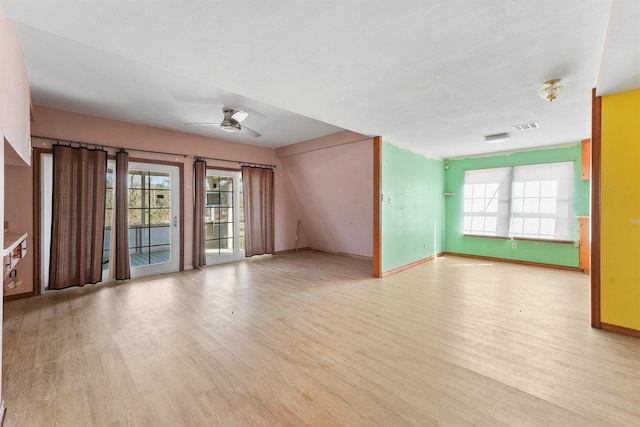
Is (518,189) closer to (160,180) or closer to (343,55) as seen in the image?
(343,55)

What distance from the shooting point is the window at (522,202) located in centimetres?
500

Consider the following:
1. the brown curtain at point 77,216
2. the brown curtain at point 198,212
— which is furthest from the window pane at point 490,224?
the brown curtain at point 77,216

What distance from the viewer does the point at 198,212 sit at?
5145mm

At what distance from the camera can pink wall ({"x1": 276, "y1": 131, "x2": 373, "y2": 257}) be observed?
5199mm

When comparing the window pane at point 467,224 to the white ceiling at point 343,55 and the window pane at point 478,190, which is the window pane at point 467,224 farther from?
the white ceiling at point 343,55

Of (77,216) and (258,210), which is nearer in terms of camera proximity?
(77,216)

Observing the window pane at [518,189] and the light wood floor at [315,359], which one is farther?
the window pane at [518,189]

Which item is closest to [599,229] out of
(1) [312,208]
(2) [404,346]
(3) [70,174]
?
(2) [404,346]

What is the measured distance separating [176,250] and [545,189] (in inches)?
280

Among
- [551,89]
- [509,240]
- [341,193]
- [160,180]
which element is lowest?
[509,240]

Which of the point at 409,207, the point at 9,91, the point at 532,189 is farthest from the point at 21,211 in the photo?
the point at 532,189

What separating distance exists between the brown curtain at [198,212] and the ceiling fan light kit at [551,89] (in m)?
5.14

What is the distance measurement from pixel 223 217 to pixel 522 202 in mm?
6187

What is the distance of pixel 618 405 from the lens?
165 cm
